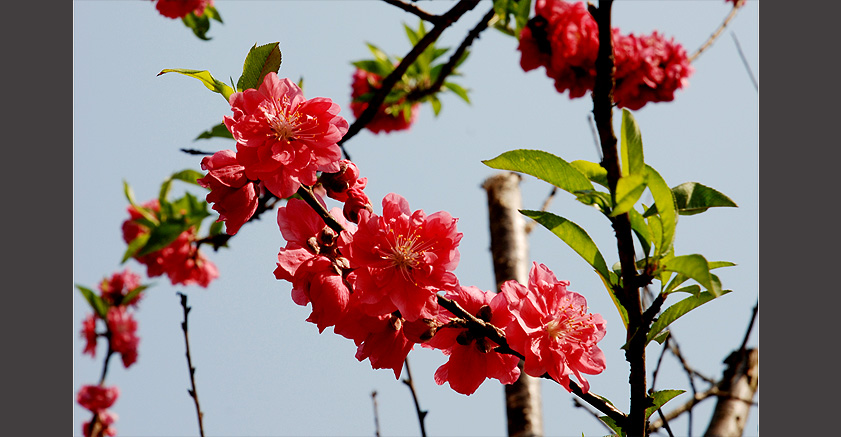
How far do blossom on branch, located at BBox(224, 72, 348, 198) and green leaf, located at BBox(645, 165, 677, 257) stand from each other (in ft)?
1.52

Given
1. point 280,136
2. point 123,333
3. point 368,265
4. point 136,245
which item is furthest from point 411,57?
point 123,333

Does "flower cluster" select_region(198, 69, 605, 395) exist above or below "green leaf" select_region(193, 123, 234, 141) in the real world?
below

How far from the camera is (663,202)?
34.9 inches

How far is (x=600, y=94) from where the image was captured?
85 cm

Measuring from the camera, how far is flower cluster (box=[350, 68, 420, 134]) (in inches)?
143

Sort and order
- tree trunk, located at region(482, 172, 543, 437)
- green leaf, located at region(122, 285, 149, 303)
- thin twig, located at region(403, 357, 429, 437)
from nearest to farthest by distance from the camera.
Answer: thin twig, located at region(403, 357, 429, 437) < tree trunk, located at region(482, 172, 543, 437) < green leaf, located at region(122, 285, 149, 303)

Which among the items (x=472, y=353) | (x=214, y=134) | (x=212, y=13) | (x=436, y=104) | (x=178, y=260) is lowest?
(x=472, y=353)

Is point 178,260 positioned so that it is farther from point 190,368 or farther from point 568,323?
point 568,323

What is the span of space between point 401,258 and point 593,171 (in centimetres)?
33

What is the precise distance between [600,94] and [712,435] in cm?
215

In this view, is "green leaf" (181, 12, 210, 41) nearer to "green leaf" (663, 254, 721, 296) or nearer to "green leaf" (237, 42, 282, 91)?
"green leaf" (237, 42, 282, 91)

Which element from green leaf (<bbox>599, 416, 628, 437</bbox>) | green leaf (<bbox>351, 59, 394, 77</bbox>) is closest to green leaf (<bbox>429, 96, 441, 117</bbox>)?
green leaf (<bbox>351, 59, 394, 77</bbox>)

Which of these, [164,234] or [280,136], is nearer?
[280,136]

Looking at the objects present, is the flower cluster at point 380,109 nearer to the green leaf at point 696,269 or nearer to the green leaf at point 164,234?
the green leaf at point 164,234
